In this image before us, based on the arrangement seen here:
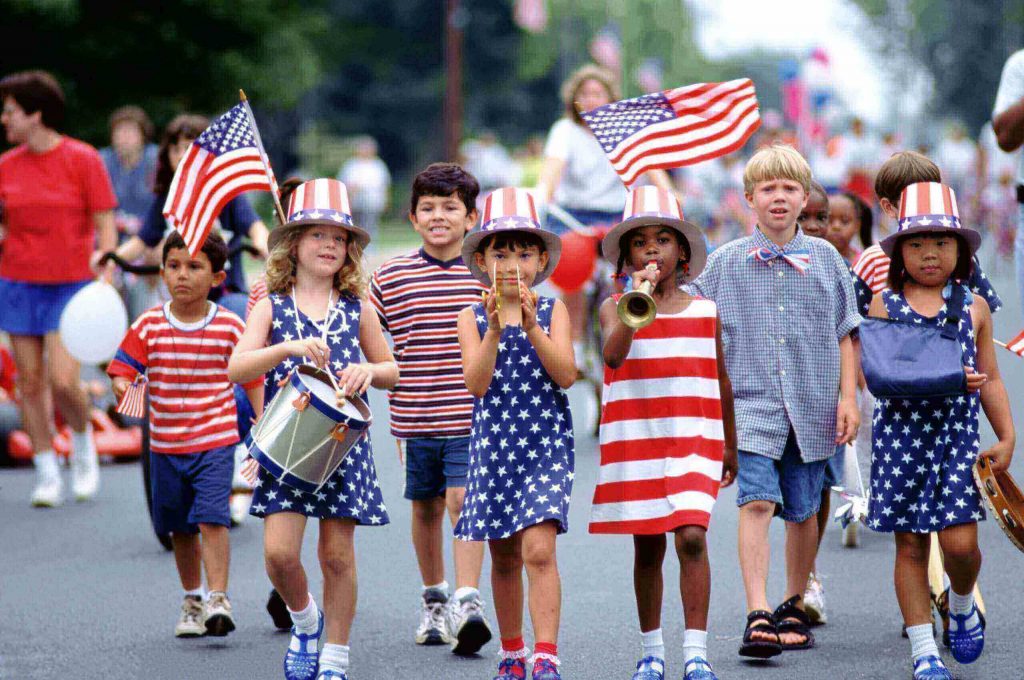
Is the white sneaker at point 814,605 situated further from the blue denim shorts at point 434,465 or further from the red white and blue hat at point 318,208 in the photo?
the red white and blue hat at point 318,208

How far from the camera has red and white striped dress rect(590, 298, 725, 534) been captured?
553cm

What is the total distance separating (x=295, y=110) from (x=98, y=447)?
47.6 metres

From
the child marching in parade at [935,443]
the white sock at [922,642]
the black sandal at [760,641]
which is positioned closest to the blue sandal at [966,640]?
the child marching in parade at [935,443]

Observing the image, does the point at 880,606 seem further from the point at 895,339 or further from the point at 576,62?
the point at 576,62

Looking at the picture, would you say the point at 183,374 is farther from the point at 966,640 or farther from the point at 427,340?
the point at 966,640

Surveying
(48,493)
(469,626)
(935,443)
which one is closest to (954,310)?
(935,443)

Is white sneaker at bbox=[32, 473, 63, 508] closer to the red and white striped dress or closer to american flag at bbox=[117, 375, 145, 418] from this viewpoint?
american flag at bbox=[117, 375, 145, 418]

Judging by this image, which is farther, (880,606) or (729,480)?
(880,606)

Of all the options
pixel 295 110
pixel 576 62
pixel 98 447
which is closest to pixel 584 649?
pixel 98 447

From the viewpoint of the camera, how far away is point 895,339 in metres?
5.85

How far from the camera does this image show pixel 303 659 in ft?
18.8

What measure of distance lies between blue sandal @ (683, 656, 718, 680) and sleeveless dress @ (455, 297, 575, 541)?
0.62 metres

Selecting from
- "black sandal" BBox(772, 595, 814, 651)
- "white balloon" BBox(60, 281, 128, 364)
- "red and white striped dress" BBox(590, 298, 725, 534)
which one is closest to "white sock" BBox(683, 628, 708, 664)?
"red and white striped dress" BBox(590, 298, 725, 534)

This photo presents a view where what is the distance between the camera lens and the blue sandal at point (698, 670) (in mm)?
5445
